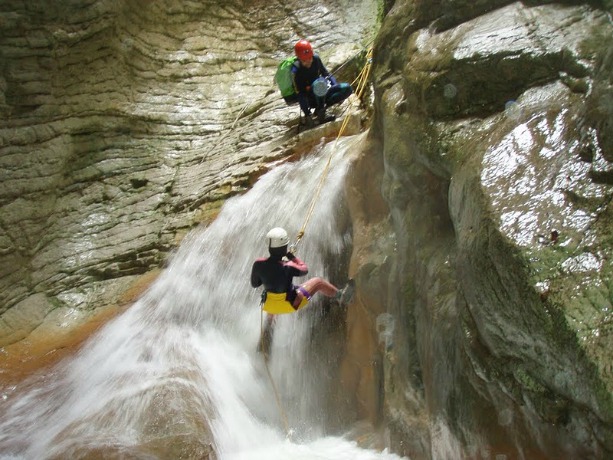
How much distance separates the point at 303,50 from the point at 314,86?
58 cm

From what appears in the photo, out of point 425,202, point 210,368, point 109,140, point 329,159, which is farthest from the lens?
point 109,140

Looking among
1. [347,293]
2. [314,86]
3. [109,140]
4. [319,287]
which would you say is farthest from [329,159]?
[109,140]

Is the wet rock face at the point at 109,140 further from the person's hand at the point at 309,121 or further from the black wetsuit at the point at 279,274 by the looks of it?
the black wetsuit at the point at 279,274

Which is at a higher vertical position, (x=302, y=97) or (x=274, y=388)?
(x=302, y=97)

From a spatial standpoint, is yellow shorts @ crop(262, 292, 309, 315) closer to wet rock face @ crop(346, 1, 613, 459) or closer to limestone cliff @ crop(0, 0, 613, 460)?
limestone cliff @ crop(0, 0, 613, 460)

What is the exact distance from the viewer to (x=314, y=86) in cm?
860

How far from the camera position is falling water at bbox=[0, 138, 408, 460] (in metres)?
5.14

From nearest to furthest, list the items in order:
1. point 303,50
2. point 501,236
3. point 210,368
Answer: point 501,236 < point 210,368 < point 303,50

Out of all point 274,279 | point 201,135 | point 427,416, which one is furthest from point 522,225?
point 201,135

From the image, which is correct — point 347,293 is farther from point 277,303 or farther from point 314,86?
point 314,86

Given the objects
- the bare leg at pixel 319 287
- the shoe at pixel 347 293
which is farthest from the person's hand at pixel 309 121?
the shoe at pixel 347 293

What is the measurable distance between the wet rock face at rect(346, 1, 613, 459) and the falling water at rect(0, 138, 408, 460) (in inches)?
52.0

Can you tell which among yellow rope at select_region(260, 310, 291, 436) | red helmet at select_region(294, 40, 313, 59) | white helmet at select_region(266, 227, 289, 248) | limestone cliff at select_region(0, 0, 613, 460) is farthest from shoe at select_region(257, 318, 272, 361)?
red helmet at select_region(294, 40, 313, 59)

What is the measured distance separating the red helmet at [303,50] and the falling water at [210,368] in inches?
61.0
